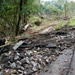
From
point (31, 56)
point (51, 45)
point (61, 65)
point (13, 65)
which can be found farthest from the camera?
point (51, 45)

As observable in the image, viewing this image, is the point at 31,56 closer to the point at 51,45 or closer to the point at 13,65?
the point at 13,65

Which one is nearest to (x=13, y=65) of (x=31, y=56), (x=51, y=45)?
(x=31, y=56)

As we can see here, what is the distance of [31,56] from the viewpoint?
30.3 ft

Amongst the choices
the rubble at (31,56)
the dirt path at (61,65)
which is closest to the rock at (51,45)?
the rubble at (31,56)

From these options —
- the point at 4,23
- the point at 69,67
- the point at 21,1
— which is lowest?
the point at 69,67

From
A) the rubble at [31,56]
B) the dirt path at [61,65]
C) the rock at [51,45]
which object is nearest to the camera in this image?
the dirt path at [61,65]

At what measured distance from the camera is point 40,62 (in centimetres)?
850

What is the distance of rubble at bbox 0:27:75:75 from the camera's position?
7838 mm

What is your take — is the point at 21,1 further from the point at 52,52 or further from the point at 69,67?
the point at 69,67

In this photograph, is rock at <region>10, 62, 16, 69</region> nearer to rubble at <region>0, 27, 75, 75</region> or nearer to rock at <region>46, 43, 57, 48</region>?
rubble at <region>0, 27, 75, 75</region>

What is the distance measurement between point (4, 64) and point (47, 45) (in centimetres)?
350

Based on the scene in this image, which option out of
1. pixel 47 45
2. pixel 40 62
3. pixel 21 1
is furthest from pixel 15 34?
pixel 40 62

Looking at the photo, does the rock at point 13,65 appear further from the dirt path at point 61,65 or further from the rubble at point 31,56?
the dirt path at point 61,65

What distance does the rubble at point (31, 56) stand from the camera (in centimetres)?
784
